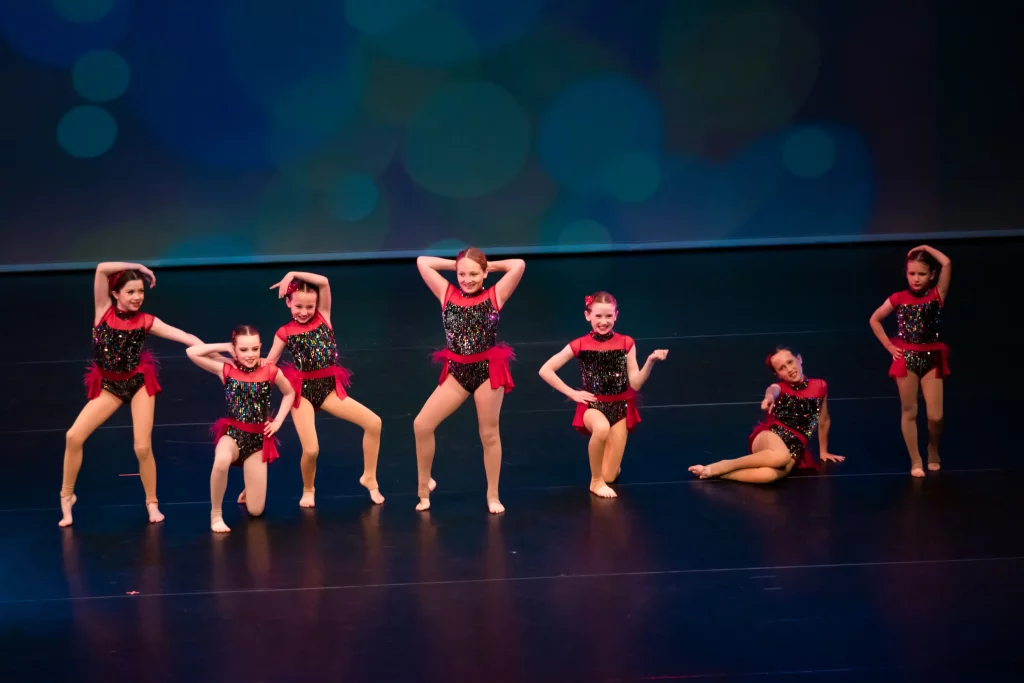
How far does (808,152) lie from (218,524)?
25.0ft

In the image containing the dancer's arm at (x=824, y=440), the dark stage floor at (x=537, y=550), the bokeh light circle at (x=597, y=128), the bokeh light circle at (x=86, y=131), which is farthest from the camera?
the bokeh light circle at (x=597, y=128)

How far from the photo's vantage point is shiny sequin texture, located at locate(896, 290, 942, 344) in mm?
4871

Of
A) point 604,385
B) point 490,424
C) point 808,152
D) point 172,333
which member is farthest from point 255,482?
point 808,152

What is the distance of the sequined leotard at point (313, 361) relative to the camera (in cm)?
477

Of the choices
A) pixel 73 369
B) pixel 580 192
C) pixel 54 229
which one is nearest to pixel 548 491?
pixel 73 369

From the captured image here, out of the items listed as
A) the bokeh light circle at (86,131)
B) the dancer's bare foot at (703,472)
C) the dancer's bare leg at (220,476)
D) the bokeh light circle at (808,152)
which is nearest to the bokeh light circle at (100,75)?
the bokeh light circle at (86,131)

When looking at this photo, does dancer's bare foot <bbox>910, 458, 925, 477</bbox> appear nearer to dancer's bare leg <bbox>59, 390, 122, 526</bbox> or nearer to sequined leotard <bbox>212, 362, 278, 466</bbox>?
sequined leotard <bbox>212, 362, 278, 466</bbox>

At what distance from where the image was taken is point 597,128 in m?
10.5

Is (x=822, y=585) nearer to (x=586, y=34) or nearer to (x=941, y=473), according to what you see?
(x=941, y=473)

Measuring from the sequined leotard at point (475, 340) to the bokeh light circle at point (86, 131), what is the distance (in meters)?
6.89

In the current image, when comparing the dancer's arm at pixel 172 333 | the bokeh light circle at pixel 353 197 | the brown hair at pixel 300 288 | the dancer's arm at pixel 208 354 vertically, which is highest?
the bokeh light circle at pixel 353 197

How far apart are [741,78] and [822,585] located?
24.2ft

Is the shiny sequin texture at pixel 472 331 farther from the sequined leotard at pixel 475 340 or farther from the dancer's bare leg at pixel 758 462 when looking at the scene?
the dancer's bare leg at pixel 758 462

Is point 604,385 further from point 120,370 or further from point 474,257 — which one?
point 120,370
